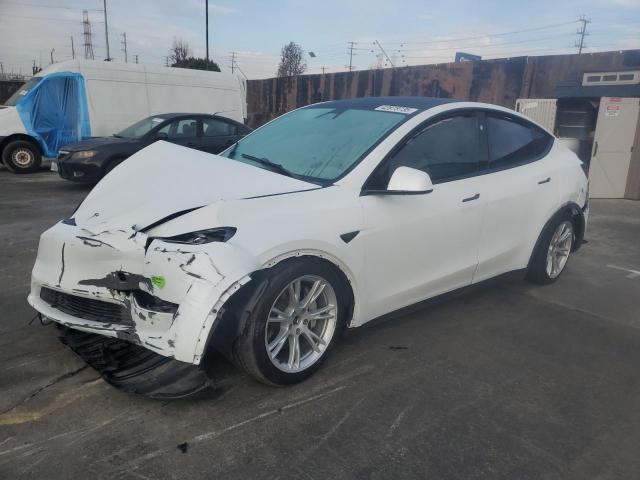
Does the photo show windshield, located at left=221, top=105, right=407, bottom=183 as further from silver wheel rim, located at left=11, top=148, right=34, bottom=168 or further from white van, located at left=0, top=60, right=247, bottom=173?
silver wheel rim, located at left=11, top=148, right=34, bottom=168

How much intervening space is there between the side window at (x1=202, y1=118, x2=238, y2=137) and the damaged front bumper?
7.55 meters

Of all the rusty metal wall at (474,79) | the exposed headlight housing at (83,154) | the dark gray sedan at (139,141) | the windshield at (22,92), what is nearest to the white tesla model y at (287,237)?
the dark gray sedan at (139,141)

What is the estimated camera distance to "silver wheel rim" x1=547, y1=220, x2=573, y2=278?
471 centimetres

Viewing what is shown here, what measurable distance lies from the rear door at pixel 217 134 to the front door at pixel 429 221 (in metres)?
7.10

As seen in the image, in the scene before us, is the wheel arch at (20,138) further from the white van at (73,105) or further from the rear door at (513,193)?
the rear door at (513,193)

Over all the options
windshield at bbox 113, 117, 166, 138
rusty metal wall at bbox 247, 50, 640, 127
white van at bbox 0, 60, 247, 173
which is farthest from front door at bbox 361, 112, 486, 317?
white van at bbox 0, 60, 247, 173

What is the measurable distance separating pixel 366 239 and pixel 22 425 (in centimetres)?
203

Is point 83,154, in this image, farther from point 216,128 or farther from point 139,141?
point 216,128

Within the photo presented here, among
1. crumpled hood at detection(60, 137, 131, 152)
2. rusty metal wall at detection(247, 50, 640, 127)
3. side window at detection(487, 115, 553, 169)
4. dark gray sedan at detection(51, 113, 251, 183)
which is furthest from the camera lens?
rusty metal wall at detection(247, 50, 640, 127)

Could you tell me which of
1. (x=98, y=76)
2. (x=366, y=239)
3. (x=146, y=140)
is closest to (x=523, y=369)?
(x=366, y=239)

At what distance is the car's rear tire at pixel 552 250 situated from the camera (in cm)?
453

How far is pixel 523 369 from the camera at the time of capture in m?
3.35

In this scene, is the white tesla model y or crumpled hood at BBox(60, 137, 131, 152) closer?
the white tesla model y

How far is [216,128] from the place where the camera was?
10406mm
